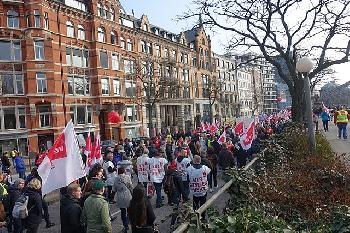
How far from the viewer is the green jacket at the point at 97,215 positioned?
6.74 metres

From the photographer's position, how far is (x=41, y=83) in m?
35.8

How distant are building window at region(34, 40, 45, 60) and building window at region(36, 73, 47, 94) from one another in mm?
1585

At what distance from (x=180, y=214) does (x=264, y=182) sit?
11.6ft

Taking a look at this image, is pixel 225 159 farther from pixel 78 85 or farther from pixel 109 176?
pixel 78 85

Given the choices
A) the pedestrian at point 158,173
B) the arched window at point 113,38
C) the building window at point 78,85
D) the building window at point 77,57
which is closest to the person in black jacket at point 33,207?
the pedestrian at point 158,173

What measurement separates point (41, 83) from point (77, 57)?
5528 millimetres

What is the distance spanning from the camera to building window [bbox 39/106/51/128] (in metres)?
35.9

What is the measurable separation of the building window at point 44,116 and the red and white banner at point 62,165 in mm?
28931

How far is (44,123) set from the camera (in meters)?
36.1

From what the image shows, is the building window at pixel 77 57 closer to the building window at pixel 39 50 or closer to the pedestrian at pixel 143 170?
the building window at pixel 39 50

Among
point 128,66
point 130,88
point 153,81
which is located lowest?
point 130,88

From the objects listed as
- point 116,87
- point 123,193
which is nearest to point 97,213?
point 123,193

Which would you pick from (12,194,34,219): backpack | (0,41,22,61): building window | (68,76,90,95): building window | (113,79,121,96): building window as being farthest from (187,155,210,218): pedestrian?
(113,79,121,96): building window

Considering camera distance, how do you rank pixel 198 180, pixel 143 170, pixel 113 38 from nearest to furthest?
1. pixel 198 180
2. pixel 143 170
3. pixel 113 38
